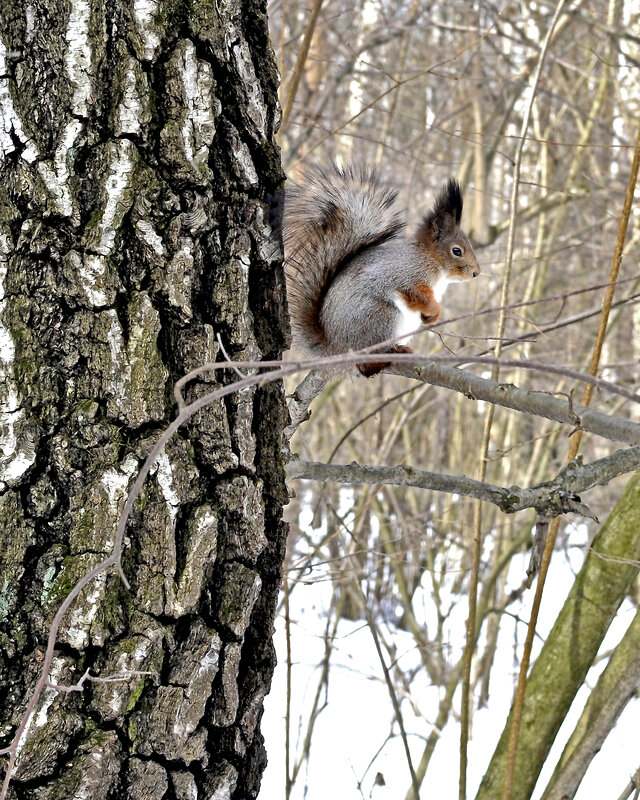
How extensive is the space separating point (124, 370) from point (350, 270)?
78 centimetres

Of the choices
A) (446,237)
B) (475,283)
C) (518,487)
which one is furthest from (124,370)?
(475,283)

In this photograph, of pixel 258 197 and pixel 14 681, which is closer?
pixel 14 681

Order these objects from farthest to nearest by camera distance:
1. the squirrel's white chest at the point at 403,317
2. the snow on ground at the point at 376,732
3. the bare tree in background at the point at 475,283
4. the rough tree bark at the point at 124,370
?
1. the bare tree in background at the point at 475,283
2. the snow on ground at the point at 376,732
3. the squirrel's white chest at the point at 403,317
4. the rough tree bark at the point at 124,370

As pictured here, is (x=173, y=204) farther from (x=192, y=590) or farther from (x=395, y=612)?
(x=395, y=612)

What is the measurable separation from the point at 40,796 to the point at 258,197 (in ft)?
2.24

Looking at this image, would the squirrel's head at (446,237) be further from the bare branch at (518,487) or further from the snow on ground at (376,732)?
the snow on ground at (376,732)

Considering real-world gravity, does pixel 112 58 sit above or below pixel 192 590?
above

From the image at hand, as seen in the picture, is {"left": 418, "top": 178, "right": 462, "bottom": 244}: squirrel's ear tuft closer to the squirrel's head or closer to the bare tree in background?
the squirrel's head

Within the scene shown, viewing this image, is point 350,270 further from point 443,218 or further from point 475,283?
point 475,283


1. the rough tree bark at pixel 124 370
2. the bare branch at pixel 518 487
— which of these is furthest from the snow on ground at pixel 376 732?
the rough tree bark at pixel 124 370

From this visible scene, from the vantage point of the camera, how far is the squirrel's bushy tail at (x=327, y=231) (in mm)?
1395

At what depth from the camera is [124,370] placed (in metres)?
0.86

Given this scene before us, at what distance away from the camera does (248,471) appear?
37.0 inches

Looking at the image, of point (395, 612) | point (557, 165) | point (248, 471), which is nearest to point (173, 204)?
point (248, 471)
